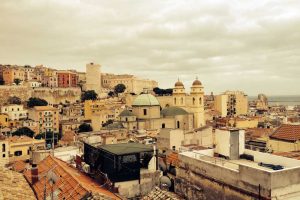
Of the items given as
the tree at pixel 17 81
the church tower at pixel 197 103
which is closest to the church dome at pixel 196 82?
the church tower at pixel 197 103

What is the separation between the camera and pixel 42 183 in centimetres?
1266

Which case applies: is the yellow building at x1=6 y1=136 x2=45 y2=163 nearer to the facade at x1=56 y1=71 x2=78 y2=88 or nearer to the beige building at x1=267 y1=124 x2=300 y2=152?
the beige building at x1=267 y1=124 x2=300 y2=152

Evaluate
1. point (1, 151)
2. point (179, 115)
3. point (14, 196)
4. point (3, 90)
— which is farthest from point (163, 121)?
point (3, 90)

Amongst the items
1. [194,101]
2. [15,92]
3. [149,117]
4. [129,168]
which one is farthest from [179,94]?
[129,168]

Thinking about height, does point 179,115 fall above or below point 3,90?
below

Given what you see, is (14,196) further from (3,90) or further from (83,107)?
(3,90)

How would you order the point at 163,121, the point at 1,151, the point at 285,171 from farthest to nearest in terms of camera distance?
the point at 163,121 < the point at 1,151 < the point at 285,171

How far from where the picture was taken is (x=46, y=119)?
6081cm

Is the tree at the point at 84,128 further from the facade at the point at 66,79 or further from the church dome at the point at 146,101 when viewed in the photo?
the facade at the point at 66,79

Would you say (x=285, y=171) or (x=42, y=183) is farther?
(x=42, y=183)

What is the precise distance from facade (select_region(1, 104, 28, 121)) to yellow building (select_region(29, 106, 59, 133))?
12.1 feet

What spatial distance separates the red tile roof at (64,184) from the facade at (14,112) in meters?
53.4

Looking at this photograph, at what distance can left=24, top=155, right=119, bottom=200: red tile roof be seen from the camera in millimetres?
10383

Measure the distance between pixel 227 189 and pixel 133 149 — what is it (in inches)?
162
